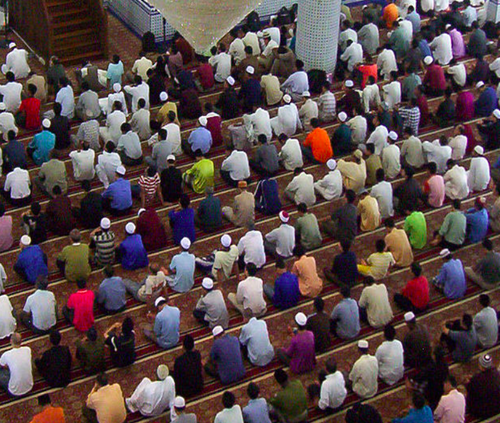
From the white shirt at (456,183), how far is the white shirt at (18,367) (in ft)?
16.4

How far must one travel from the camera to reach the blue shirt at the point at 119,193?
1040cm

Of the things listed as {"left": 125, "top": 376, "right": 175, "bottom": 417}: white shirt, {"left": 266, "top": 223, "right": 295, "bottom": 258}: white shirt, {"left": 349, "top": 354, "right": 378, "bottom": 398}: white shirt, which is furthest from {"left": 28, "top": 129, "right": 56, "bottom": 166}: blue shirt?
{"left": 349, "top": 354, "right": 378, "bottom": 398}: white shirt

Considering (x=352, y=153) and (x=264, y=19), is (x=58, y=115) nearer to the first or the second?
(x=352, y=153)

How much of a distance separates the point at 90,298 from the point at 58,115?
3079 millimetres

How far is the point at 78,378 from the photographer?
866 cm

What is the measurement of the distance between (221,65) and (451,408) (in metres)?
6.24

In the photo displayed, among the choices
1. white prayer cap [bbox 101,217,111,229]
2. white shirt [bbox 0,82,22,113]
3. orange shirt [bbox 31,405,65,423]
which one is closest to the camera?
orange shirt [bbox 31,405,65,423]

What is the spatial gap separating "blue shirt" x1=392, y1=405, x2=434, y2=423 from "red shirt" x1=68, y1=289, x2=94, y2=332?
291 cm

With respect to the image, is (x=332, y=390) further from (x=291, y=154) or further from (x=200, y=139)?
(x=200, y=139)

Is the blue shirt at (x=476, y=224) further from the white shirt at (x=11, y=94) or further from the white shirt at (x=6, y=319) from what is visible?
the white shirt at (x=11, y=94)

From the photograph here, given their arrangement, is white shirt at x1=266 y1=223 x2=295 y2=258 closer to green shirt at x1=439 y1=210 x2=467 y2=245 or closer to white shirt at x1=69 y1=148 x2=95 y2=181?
green shirt at x1=439 y1=210 x2=467 y2=245

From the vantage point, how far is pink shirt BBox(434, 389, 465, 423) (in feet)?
26.3

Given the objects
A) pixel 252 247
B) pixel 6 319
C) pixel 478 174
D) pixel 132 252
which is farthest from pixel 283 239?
pixel 6 319

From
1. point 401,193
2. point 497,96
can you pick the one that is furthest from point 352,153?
point 497,96
